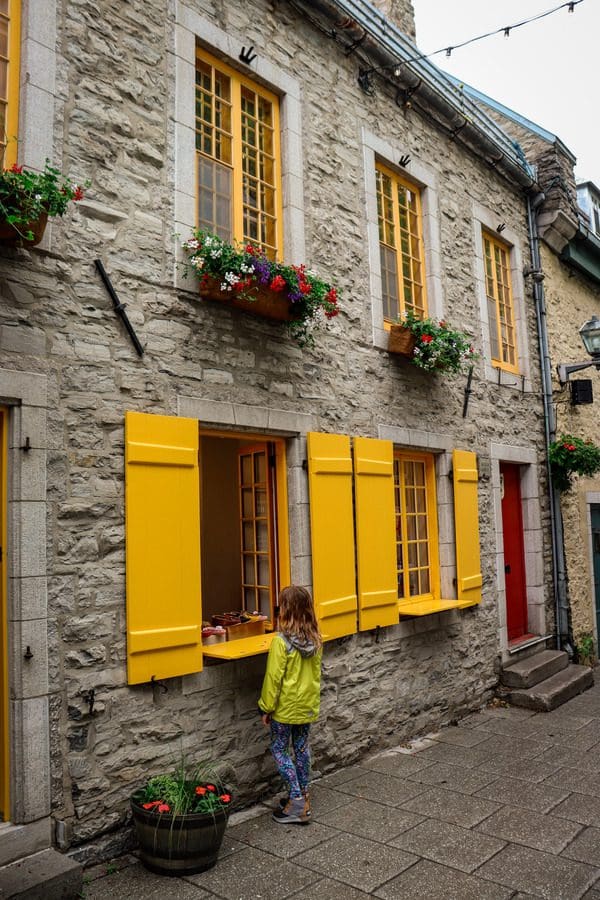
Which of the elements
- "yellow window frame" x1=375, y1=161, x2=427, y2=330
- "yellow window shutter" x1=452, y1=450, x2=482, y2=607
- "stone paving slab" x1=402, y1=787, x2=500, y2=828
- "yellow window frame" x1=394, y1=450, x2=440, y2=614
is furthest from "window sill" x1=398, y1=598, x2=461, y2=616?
"yellow window frame" x1=375, y1=161, x2=427, y2=330

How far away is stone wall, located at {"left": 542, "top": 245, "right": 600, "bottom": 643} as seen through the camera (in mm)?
9211

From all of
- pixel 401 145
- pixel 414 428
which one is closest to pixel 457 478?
pixel 414 428

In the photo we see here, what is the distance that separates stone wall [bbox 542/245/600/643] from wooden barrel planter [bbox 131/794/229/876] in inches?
258

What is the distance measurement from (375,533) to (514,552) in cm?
332

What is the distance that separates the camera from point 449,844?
13.3 feet

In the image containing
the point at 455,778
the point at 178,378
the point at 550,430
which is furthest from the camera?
the point at 550,430

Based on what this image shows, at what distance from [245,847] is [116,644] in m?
1.36

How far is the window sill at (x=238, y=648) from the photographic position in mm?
4457

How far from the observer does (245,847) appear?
401 cm

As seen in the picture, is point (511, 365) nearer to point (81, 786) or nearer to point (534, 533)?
point (534, 533)

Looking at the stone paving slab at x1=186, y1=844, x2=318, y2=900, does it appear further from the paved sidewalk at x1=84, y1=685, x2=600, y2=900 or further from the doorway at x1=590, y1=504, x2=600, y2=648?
the doorway at x1=590, y1=504, x2=600, y2=648

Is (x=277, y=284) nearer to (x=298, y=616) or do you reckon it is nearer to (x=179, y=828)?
(x=298, y=616)

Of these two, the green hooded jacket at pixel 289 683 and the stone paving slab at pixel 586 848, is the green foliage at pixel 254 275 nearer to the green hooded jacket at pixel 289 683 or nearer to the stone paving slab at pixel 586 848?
the green hooded jacket at pixel 289 683

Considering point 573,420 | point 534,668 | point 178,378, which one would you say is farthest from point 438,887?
point 573,420
